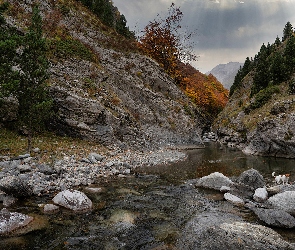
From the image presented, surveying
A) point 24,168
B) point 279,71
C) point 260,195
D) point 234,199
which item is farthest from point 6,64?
point 279,71

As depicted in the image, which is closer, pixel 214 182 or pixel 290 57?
pixel 214 182

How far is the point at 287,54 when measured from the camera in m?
57.6

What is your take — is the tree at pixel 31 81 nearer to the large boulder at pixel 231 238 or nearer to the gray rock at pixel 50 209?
the gray rock at pixel 50 209

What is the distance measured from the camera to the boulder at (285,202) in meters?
12.8

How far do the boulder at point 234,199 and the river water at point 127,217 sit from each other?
1.30 ft

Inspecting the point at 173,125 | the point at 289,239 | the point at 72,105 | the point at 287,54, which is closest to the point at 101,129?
the point at 72,105

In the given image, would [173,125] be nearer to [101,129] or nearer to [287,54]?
[101,129]

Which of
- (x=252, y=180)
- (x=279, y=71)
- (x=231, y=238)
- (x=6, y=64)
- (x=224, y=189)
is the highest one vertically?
(x=279, y=71)

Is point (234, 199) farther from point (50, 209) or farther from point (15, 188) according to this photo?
point (15, 188)

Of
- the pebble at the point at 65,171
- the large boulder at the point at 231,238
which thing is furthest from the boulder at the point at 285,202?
the pebble at the point at 65,171

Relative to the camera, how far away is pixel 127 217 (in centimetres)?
1161

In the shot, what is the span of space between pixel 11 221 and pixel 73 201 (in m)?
3.01

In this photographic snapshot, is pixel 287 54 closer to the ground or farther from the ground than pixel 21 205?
farther from the ground

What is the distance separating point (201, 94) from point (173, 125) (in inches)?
1493
